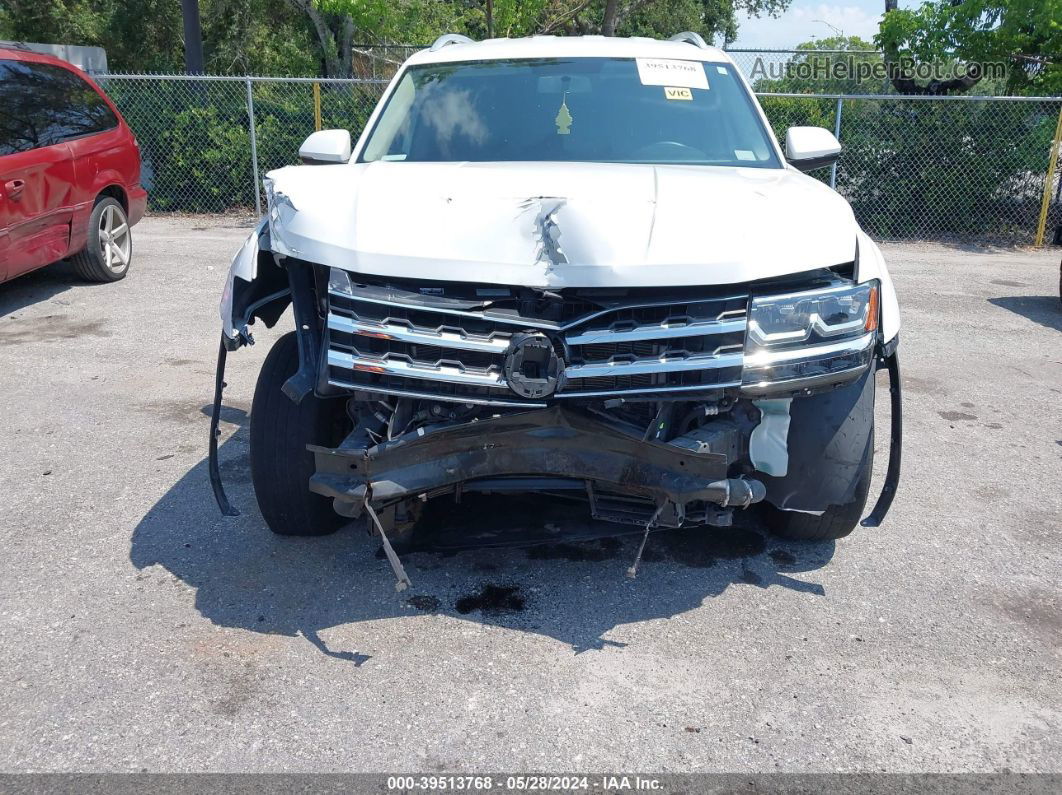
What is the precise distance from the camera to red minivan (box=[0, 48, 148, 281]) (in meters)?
7.29

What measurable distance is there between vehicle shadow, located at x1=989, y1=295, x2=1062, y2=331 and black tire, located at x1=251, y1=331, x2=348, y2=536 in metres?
6.97

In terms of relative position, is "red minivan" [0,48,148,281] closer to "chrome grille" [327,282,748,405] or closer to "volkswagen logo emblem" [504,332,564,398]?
"chrome grille" [327,282,748,405]

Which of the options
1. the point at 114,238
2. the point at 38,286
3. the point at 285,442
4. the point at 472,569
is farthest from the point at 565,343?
the point at 38,286

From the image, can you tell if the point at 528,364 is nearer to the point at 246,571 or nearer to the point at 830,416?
the point at 830,416

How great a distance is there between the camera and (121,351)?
6945 millimetres

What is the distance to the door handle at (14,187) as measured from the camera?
706 centimetres

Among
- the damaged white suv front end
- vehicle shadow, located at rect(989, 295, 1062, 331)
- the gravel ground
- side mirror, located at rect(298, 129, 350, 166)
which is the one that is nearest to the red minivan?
the gravel ground

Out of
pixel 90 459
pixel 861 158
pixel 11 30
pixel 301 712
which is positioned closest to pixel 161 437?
pixel 90 459

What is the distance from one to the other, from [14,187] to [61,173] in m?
0.71

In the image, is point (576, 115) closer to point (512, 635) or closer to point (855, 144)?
point (512, 635)

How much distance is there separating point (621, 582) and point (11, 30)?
95.6ft

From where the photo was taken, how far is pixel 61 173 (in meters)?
7.80

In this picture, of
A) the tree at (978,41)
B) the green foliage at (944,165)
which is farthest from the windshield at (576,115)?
the tree at (978,41)

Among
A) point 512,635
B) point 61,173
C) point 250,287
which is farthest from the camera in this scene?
point 61,173
